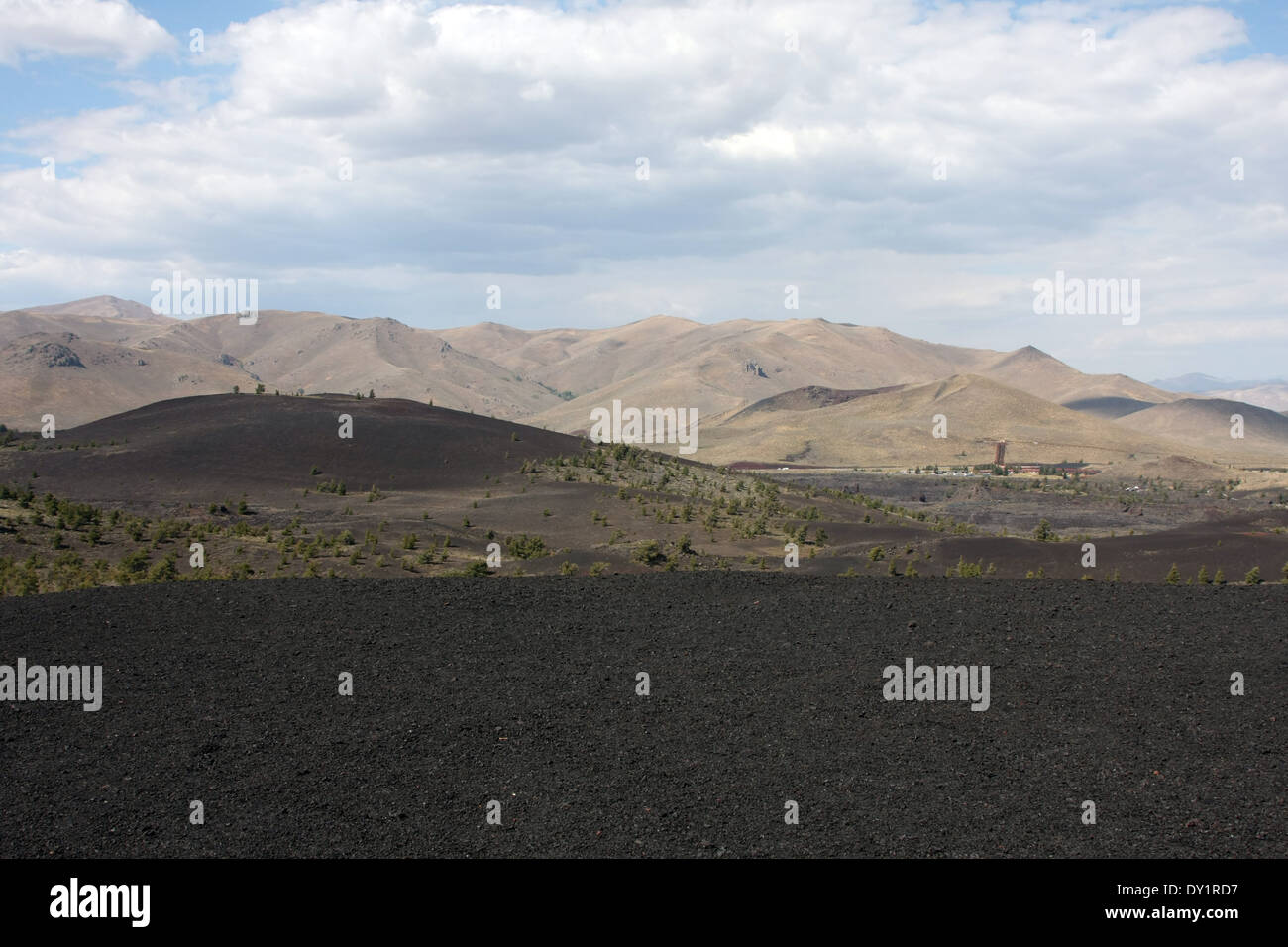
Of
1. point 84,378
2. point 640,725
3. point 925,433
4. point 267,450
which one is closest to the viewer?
point 640,725

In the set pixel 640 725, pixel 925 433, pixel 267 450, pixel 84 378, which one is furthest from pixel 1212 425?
pixel 640 725

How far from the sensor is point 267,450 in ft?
142

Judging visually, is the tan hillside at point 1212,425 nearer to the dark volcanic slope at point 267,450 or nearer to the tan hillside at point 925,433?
the tan hillside at point 925,433

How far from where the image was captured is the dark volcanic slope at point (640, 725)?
7.13 m

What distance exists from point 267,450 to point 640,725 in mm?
38153

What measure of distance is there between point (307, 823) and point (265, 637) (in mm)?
4912

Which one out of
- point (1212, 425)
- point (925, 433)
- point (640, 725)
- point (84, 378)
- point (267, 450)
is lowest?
point (640, 725)

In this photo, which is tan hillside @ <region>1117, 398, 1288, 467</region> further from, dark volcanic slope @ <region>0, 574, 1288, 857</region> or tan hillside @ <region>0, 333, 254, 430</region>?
dark volcanic slope @ <region>0, 574, 1288, 857</region>

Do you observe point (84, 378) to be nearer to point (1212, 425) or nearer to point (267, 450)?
point (267, 450)

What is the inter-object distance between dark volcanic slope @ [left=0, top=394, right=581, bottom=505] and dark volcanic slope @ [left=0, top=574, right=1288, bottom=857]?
2643 centimetres

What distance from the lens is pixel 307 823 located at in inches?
282

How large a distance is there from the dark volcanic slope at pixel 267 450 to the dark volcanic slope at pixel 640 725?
26426 mm

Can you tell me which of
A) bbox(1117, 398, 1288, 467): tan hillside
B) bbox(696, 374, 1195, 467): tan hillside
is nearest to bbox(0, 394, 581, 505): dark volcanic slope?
bbox(696, 374, 1195, 467): tan hillside
